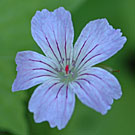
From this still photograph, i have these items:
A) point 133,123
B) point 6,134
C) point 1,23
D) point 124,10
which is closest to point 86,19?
point 124,10

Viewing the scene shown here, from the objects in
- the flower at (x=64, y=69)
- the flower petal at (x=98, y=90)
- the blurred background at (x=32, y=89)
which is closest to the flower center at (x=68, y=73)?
the flower at (x=64, y=69)

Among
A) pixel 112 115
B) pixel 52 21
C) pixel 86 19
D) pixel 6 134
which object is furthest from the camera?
pixel 86 19

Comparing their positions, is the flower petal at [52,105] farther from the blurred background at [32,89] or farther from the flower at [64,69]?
the blurred background at [32,89]

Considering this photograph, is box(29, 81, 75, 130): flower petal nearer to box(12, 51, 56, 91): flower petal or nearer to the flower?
the flower

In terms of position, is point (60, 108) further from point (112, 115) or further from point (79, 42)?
point (112, 115)

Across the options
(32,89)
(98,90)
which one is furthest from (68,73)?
(32,89)

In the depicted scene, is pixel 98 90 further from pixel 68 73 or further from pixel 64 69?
pixel 64 69
